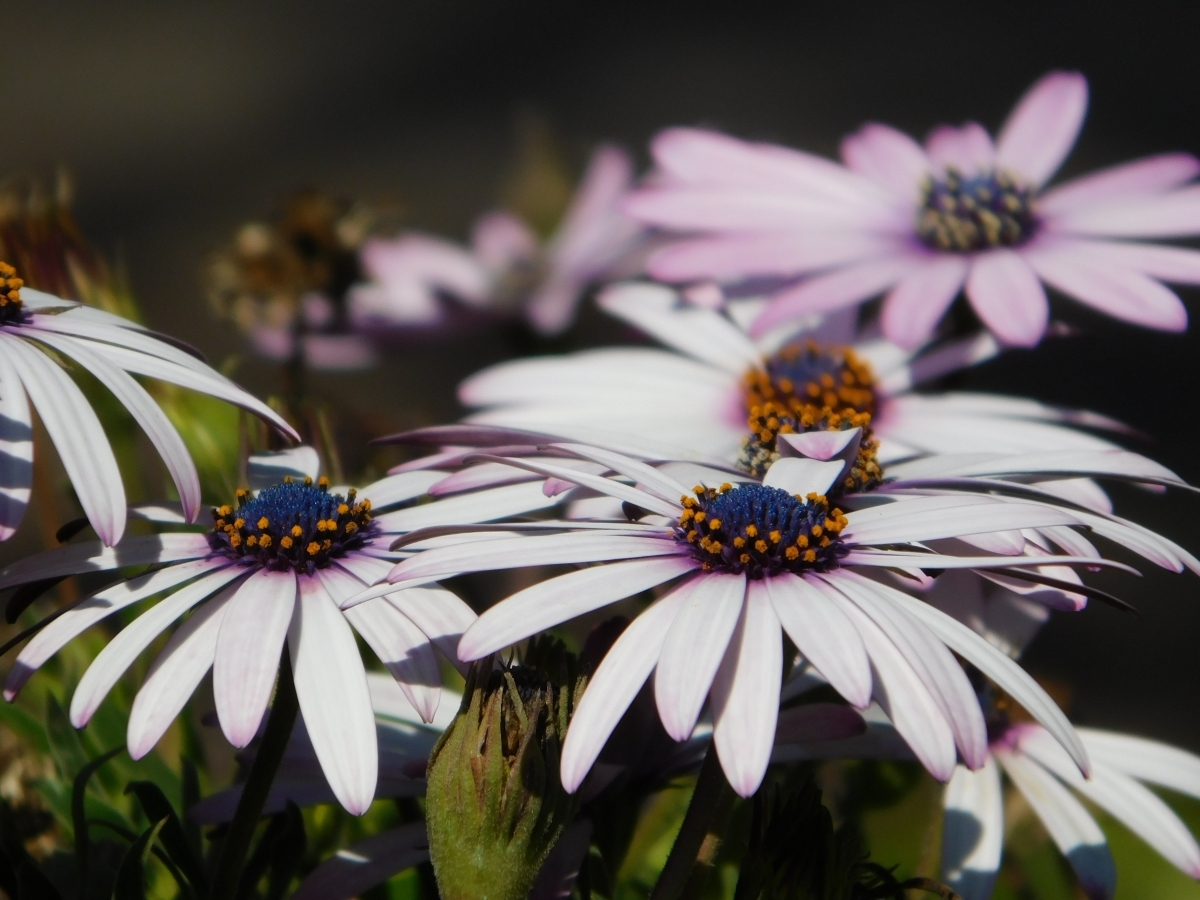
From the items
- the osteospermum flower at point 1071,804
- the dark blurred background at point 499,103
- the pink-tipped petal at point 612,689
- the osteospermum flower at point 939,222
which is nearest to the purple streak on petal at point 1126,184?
the osteospermum flower at point 939,222

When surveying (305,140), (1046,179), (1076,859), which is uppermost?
(1046,179)

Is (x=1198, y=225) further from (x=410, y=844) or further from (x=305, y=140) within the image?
(x=305, y=140)

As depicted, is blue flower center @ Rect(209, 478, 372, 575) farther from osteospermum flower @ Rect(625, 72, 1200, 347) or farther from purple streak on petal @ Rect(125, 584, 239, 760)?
osteospermum flower @ Rect(625, 72, 1200, 347)

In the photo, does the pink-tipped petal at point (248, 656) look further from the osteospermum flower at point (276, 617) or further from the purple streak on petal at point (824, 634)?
the purple streak on petal at point (824, 634)

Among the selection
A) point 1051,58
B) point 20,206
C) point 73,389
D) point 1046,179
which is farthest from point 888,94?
point 73,389

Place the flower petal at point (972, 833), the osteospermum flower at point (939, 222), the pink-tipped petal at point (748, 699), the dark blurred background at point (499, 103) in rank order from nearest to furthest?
the pink-tipped petal at point (748, 699) < the flower petal at point (972, 833) < the osteospermum flower at point (939, 222) < the dark blurred background at point (499, 103)

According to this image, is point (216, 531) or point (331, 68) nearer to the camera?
point (216, 531)

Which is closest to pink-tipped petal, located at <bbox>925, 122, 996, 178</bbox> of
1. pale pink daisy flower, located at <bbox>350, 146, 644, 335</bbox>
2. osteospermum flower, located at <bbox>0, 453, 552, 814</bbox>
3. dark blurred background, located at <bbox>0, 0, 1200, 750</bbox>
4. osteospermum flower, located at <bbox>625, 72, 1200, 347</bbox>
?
osteospermum flower, located at <bbox>625, 72, 1200, 347</bbox>
